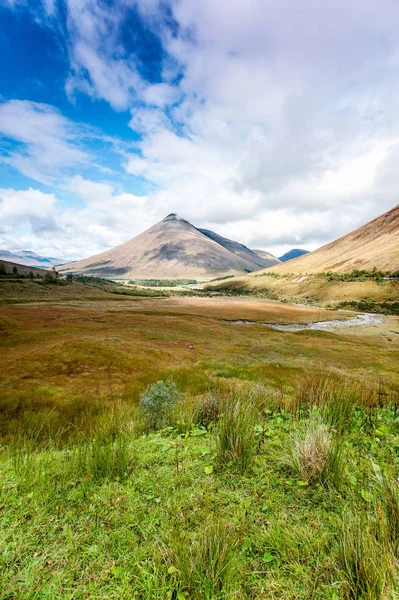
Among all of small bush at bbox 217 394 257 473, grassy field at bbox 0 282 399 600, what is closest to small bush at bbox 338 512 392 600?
grassy field at bbox 0 282 399 600

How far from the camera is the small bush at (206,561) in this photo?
2871 millimetres

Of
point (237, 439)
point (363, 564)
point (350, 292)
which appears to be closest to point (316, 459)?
point (237, 439)

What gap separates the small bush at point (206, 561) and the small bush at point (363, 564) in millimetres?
1261

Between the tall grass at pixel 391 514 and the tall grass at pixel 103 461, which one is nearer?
the tall grass at pixel 391 514

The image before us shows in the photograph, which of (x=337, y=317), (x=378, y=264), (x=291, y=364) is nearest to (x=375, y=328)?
(x=337, y=317)

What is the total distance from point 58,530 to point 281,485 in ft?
12.3

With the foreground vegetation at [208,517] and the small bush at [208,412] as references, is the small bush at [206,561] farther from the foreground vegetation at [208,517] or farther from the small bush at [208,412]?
the small bush at [208,412]

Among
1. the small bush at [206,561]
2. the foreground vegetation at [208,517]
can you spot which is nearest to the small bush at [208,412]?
the foreground vegetation at [208,517]

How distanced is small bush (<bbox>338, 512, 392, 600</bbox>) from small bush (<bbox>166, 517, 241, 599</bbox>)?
49.6 inches

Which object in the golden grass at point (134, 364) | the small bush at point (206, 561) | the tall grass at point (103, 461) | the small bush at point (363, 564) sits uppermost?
the small bush at point (363, 564)

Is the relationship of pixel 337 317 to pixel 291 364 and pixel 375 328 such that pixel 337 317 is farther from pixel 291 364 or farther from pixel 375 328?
pixel 291 364

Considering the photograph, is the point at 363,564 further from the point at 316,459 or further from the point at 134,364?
the point at 134,364

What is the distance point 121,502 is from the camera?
4332 millimetres

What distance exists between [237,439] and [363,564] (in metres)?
2.78
